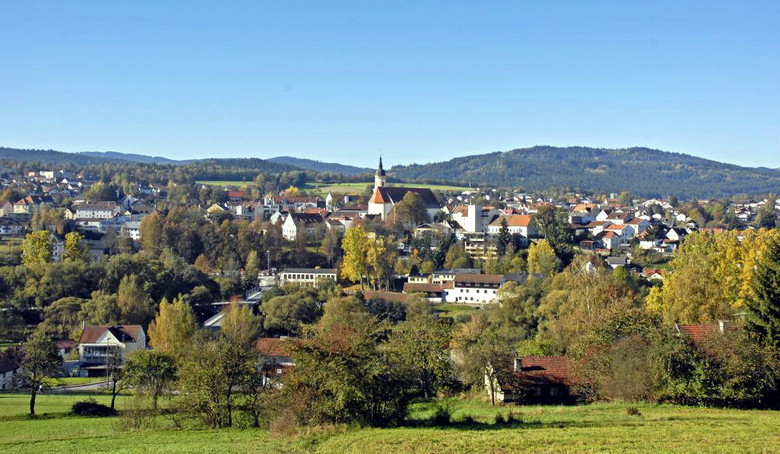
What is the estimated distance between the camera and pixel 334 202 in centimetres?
11675

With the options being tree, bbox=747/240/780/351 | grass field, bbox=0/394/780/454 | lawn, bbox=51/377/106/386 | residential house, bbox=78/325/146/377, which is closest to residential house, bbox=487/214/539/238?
residential house, bbox=78/325/146/377

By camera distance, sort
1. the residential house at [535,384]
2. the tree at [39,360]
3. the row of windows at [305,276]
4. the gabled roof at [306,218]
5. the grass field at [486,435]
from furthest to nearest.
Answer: the gabled roof at [306,218]
the row of windows at [305,276]
the tree at [39,360]
the residential house at [535,384]
the grass field at [486,435]

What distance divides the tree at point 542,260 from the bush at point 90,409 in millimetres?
39441

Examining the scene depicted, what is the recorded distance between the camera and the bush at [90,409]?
26.3 meters

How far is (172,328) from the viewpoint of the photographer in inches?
1558

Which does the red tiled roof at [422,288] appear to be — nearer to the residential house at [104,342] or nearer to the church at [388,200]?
the residential house at [104,342]

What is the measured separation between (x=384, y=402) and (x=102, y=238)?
201ft

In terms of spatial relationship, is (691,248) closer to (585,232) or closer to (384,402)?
(384,402)

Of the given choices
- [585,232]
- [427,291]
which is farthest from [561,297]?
[585,232]

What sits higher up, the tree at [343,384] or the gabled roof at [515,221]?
the gabled roof at [515,221]

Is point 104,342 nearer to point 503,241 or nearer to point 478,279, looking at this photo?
point 478,279

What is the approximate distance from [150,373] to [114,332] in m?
19.2

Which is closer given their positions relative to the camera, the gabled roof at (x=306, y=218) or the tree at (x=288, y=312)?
the tree at (x=288, y=312)

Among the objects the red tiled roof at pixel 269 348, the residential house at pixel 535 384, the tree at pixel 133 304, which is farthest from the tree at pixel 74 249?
the residential house at pixel 535 384
